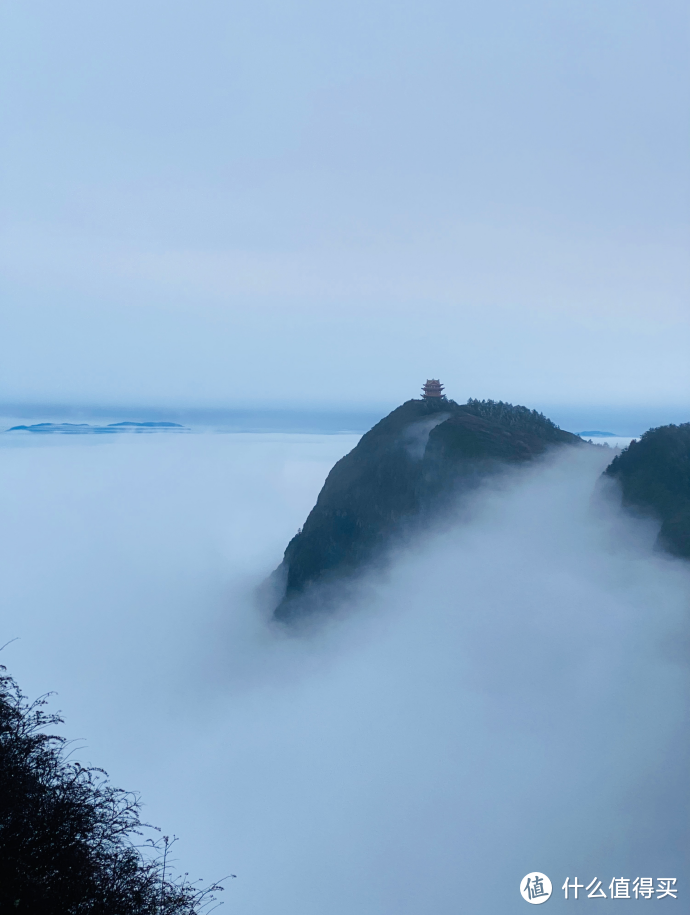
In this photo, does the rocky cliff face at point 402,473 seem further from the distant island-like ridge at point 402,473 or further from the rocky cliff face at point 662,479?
the rocky cliff face at point 662,479

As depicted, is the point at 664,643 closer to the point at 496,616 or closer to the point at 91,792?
the point at 496,616

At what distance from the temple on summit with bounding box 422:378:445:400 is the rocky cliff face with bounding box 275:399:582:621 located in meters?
0.76

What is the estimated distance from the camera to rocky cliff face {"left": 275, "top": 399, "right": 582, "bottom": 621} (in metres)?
45.3

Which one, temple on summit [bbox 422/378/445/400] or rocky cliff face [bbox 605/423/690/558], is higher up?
temple on summit [bbox 422/378/445/400]

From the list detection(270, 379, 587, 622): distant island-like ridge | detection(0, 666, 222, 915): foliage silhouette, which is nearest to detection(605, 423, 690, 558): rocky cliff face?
detection(270, 379, 587, 622): distant island-like ridge

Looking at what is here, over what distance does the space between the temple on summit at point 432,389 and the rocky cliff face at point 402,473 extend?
76cm

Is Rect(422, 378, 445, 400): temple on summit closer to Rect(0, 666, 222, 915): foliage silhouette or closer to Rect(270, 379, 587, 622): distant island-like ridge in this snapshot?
Rect(270, 379, 587, 622): distant island-like ridge

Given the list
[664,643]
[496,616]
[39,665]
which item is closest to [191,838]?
[496,616]

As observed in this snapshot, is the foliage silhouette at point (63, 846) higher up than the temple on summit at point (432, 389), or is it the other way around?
the temple on summit at point (432, 389)

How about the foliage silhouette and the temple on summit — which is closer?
the foliage silhouette

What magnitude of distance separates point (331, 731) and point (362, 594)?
34.8 ft

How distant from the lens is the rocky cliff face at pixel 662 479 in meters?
33.8

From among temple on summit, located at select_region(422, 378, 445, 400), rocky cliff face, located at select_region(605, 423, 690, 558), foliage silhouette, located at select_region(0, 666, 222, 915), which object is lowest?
foliage silhouette, located at select_region(0, 666, 222, 915)

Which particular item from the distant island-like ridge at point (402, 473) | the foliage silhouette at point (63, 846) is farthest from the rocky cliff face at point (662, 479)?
the foliage silhouette at point (63, 846)
